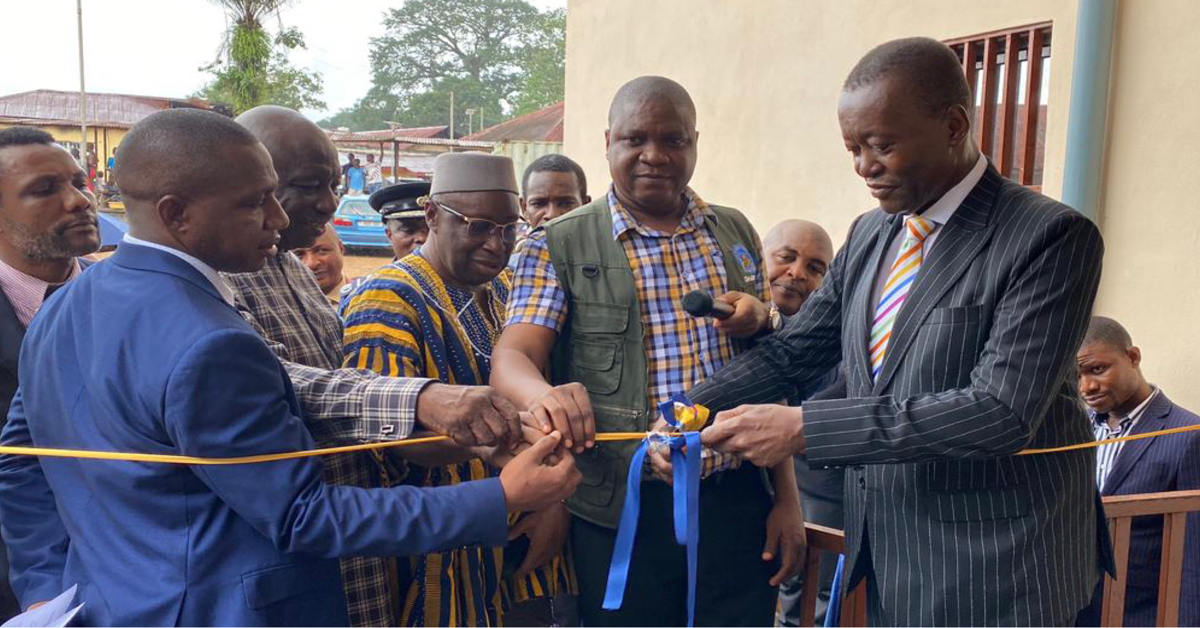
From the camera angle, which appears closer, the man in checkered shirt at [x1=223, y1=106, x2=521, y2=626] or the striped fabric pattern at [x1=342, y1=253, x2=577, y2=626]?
the man in checkered shirt at [x1=223, y1=106, x2=521, y2=626]

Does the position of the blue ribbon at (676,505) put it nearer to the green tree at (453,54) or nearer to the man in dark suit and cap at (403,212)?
the man in dark suit and cap at (403,212)

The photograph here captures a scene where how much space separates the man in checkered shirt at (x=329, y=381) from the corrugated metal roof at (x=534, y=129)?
2612cm

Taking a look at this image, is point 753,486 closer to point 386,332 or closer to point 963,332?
point 963,332

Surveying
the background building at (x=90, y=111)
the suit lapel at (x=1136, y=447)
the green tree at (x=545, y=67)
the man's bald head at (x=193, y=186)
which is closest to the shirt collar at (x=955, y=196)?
the man's bald head at (x=193, y=186)

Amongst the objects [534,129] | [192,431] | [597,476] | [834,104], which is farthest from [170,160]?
[534,129]

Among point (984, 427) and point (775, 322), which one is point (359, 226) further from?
point (984, 427)

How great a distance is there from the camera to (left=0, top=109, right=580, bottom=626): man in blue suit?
190cm

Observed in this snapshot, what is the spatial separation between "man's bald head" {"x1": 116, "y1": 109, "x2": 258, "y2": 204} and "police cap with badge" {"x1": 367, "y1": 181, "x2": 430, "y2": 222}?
1.52 metres

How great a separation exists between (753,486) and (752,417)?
0.64m

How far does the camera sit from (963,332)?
240 cm

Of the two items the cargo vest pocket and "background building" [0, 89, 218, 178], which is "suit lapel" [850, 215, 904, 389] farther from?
"background building" [0, 89, 218, 178]

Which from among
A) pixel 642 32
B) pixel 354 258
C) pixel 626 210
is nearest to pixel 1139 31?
pixel 626 210

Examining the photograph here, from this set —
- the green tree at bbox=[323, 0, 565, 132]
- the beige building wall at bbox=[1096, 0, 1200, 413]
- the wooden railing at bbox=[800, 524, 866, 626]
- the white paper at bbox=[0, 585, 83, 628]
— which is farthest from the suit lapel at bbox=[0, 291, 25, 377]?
the green tree at bbox=[323, 0, 565, 132]

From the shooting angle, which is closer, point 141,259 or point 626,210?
point 141,259
